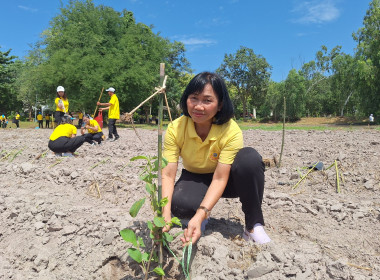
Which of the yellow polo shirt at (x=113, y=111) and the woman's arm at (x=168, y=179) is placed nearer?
the woman's arm at (x=168, y=179)

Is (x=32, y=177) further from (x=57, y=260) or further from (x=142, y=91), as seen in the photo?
(x=142, y=91)

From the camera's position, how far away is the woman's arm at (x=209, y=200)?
5.06 ft

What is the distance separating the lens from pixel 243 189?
1.85 m

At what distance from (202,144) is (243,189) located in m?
0.38

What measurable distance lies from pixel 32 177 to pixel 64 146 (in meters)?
1.78

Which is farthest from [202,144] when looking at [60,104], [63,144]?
[60,104]

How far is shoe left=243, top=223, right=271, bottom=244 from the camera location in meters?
1.81

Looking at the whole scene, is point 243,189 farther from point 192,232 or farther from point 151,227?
point 151,227

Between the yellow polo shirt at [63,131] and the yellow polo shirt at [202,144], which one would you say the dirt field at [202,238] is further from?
the yellow polo shirt at [63,131]

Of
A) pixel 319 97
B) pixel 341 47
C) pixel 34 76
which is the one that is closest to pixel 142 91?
pixel 34 76

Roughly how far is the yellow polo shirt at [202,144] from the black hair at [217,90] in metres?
0.08

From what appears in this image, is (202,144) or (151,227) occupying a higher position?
(202,144)

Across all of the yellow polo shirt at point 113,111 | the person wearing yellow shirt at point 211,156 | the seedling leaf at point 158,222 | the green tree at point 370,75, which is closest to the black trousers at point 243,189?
the person wearing yellow shirt at point 211,156

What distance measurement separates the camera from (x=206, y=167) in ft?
6.60
